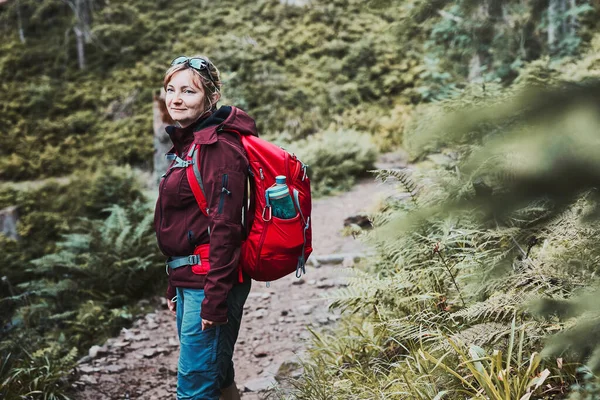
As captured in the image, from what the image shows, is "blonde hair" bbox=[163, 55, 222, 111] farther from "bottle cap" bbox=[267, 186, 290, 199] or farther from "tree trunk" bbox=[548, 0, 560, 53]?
"tree trunk" bbox=[548, 0, 560, 53]

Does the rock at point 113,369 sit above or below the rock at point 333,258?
above

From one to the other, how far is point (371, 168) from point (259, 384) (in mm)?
6882

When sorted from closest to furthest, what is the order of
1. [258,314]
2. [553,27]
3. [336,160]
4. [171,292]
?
[171,292] → [258,314] → [553,27] → [336,160]

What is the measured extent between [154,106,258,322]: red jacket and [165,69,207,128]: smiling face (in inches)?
2.6

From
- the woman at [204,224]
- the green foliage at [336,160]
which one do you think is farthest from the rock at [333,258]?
the woman at [204,224]

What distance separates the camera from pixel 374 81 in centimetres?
1449

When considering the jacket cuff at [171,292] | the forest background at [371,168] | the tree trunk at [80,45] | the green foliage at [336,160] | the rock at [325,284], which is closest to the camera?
the forest background at [371,168]

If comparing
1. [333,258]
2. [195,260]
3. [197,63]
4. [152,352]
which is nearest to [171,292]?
[195,260]

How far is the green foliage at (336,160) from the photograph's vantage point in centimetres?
1013

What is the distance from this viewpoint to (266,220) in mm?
2420

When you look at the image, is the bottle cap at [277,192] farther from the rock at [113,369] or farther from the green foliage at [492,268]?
the rock at [113,369]

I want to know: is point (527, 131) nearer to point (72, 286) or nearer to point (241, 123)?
point (241, 123)

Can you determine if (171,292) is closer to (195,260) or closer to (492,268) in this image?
(195,260)

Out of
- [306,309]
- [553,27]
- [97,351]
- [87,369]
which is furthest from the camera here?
[553,27]
